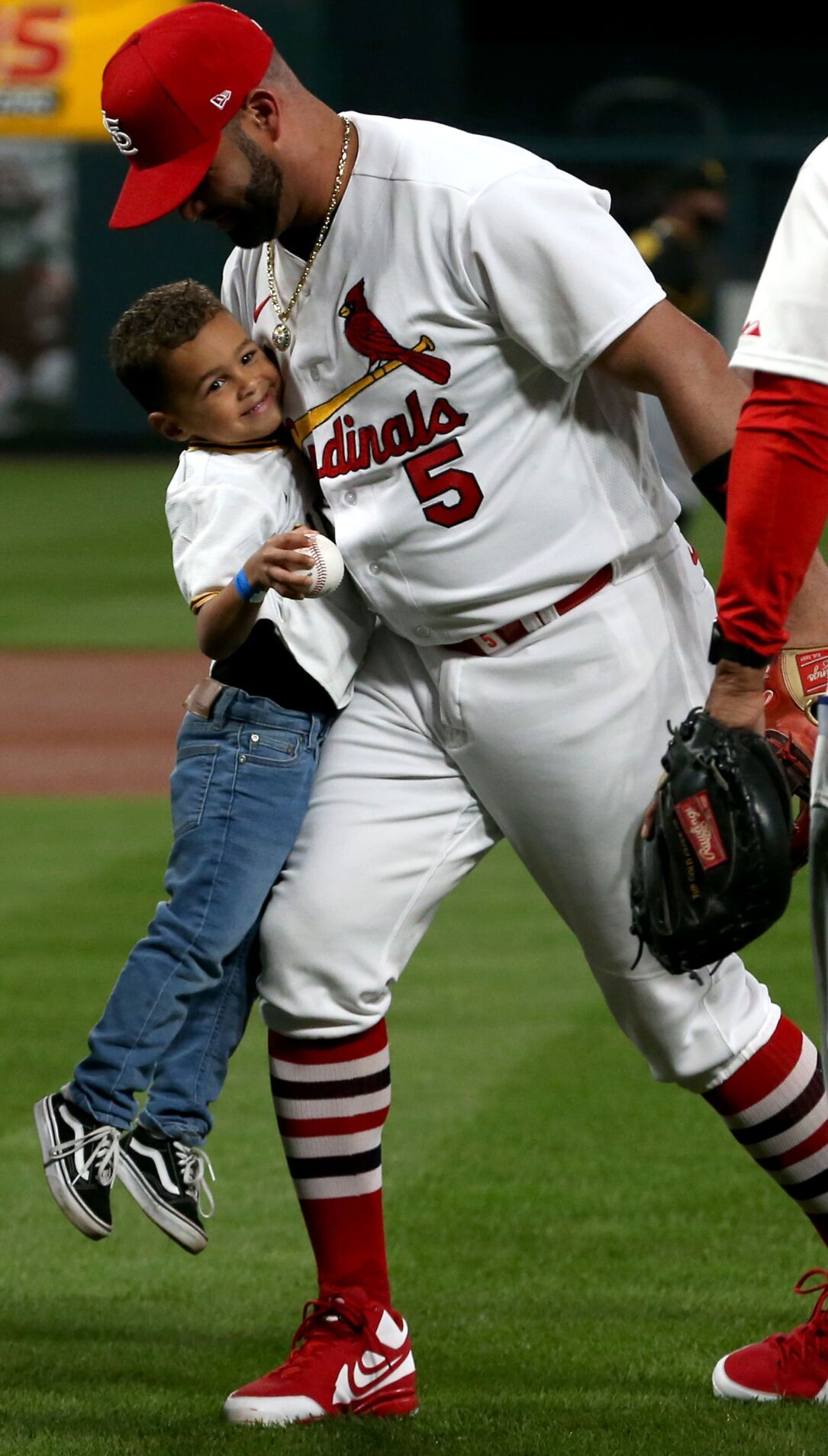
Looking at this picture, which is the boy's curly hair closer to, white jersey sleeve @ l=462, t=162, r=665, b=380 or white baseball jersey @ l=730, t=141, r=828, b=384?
white jersey sleeve @ l=462, t=162, r=665, b=380

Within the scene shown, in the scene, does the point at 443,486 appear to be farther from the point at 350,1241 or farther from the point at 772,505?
the point at 350,1241

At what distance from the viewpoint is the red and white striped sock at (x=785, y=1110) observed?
3.06m

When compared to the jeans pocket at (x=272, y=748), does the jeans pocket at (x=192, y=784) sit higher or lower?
lower

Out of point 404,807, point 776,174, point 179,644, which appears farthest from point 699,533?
point 404,807

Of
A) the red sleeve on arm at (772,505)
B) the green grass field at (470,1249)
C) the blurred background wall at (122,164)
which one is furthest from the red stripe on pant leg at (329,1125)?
the blurred background wall at (122,164)

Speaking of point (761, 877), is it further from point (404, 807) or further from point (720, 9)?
point (720, 9)

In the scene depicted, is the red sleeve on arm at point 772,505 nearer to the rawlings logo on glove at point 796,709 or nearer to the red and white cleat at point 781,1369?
the rawlings logo on glove at point 796,709

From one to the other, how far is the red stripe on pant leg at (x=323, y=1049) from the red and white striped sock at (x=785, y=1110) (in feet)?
1.68

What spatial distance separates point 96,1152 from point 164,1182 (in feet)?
0.34

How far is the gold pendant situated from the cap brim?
26cm

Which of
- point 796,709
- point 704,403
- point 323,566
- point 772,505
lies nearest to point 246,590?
point 323,566

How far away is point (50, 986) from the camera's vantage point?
221 inches

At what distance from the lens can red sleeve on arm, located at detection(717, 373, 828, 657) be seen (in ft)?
7.11

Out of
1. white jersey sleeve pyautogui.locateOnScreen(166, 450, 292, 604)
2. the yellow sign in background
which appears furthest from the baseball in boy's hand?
the yellow sign in background
